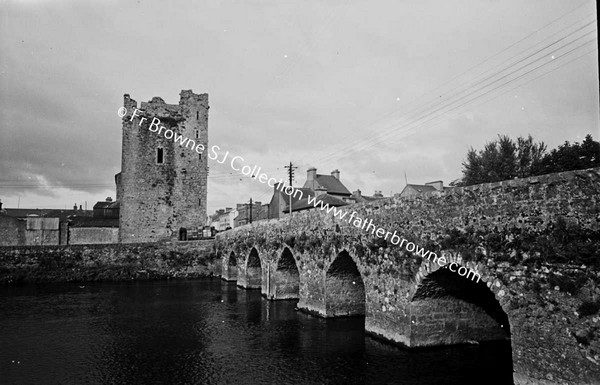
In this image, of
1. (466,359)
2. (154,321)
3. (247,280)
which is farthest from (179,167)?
(466,359)

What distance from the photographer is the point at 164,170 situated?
128 ft

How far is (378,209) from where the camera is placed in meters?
13.2

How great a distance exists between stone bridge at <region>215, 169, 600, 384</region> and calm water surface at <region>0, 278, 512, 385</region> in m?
0.85

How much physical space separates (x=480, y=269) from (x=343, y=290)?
7.81m

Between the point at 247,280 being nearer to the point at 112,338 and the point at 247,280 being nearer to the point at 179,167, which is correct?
the point at 112,338

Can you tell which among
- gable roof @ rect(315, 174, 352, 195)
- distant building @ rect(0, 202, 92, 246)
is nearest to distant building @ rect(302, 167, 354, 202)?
gable roof @ rect(315, 174, 352, 195)

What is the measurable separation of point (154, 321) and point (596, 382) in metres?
14.9

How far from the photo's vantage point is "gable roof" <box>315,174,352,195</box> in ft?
165

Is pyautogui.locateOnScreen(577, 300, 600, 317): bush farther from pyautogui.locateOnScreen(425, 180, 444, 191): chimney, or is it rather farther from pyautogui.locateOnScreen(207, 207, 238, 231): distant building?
pyautogui.locateOnScreen(207, 207, 238, 231): distant building

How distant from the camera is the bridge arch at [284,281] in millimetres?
20847

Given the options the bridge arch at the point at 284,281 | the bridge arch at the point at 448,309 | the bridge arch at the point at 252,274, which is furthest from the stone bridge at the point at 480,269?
the bridge arch at the point at 252,274

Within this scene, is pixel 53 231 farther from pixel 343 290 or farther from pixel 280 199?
pixel 343 290

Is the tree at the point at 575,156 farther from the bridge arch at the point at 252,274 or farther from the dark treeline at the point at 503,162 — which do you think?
the bridge arch at the point at 252,274

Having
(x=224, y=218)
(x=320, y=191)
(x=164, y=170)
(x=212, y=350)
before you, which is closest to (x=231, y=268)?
(x=164, y=170)
